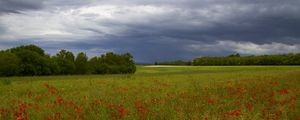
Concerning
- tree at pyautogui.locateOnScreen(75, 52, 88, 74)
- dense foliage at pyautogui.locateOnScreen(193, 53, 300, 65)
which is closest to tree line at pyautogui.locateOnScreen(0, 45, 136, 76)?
tree at pyautogui.locateOnScreen(75, 52, 88, 74)

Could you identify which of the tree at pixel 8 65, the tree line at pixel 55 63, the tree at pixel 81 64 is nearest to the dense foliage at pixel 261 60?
the tree line at pixel 55 63

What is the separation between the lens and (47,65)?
5316 cm

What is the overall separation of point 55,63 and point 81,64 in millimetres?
4941

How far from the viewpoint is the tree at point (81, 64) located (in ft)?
189

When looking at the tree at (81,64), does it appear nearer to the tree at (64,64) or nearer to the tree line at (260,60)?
the tree at (64,64)

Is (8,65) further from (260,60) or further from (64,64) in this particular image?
(260,60)

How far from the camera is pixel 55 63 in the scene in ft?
179

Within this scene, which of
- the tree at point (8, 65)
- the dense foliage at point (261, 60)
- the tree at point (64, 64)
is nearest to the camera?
the tree at point (8, 65)

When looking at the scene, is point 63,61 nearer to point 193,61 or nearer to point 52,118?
point 52,118

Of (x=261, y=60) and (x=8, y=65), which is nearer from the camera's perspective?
(x=8, y=65)

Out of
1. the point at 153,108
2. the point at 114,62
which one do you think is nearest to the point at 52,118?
the point at 153,108

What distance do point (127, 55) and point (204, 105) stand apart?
58435 mm

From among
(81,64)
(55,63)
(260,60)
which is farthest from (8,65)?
(260,60)

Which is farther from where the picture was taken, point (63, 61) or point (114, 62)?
point (114, 62)
